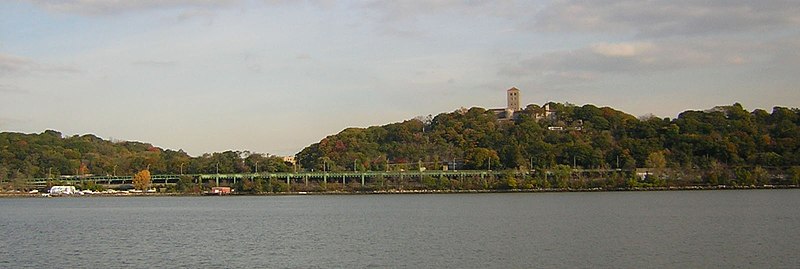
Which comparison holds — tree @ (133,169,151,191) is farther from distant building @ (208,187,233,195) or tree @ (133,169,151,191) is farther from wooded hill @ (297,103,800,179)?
wooded hill @ (297,103,800,179)

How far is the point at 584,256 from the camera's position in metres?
30.3

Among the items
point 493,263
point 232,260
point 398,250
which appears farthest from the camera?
point 398,250

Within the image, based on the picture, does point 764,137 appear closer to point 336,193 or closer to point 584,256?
point 336,193

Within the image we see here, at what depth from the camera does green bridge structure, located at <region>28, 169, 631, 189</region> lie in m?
116

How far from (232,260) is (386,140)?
112 m

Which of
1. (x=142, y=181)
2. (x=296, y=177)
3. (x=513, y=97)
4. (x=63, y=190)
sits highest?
(x=513, y=97)

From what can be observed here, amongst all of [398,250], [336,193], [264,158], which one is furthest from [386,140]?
[398,250]

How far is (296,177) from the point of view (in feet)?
409

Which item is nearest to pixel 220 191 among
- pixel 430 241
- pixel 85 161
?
pixel 85 161

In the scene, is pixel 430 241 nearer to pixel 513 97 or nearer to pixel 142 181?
pixel 142 181

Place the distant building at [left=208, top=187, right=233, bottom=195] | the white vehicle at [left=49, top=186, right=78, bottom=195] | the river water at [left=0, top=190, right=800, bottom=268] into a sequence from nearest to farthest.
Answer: the river water at [left=0, top=190, right=800, bottom=268], the distant building at [left=208, top=187, right=233, bottom=195], the white vehicle at [left=49, top=186, right=78, bottom=195]

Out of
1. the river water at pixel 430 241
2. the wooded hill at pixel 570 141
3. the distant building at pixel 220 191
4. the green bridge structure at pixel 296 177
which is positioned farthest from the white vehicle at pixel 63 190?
the river water at pixel 430 241

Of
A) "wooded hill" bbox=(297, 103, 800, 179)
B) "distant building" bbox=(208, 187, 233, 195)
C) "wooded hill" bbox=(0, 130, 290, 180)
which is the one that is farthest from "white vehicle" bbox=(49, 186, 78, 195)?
"wooded hill" bbox=(297, 103, 800, 179)

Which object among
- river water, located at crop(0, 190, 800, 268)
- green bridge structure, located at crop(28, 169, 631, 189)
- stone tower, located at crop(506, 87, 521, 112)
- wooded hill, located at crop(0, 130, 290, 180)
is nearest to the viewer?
river water, located at crop(0, 190, 800, 268)
